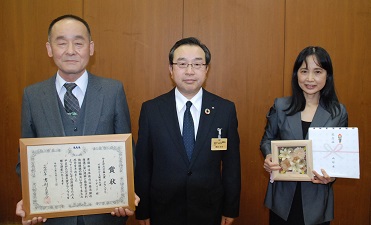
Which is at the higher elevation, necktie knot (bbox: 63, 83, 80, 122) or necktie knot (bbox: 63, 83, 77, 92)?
necktie knot (bbox: 63, 83, 77, 92)

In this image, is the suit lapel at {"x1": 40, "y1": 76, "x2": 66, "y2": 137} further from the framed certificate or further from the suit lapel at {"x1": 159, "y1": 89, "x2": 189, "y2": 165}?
the suit lapel at {"x1": 159, "y1": 89, "x2": 189, "y2": 165}

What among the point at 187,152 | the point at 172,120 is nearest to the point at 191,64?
the point at 172,120

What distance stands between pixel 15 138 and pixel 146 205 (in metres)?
2.31

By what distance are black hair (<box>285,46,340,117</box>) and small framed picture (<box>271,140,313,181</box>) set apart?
0.28m

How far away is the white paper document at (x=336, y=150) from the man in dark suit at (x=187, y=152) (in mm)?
561

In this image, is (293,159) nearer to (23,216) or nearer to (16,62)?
(23,216)

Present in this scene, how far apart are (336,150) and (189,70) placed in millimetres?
1132

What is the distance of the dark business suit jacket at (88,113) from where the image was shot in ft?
5.74

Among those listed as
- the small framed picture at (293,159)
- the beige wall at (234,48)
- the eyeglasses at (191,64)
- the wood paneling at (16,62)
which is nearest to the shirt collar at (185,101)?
the eyeglasses at (191,64)

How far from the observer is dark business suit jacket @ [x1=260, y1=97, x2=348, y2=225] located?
2.11 metres

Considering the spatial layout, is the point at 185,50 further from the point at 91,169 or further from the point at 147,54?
the point at 147,54

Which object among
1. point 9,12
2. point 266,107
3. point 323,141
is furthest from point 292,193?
point 9,12

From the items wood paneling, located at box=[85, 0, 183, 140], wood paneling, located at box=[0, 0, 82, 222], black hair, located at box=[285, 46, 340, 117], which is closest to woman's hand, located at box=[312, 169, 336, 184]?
black hair, located at box=[285, 46, 340, 117]

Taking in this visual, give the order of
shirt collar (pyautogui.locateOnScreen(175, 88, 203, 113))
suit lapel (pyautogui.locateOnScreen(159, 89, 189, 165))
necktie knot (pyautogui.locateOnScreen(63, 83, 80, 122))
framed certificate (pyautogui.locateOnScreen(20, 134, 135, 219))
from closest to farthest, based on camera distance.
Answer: framed certificate (pyautogui.locateOnScreen(20, 134, 135, 219))
necktie knot (pyautogui.locateOnScreen(63, 83, 80, 122))
suit lapel (pyautogui.locateOnScreen(159, 89, 189, 165))
shirt collar (pyautogui.locateOnScreen(175, 88, 203, 113))
